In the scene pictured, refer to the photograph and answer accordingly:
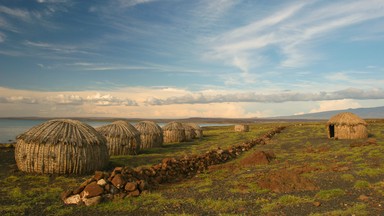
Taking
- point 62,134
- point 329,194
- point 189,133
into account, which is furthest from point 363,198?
point 189,133

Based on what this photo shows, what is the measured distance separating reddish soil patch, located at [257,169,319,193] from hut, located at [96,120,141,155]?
13.7 m

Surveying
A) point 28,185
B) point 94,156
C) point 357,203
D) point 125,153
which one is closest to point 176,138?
point 125,153

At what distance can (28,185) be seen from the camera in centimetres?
1496

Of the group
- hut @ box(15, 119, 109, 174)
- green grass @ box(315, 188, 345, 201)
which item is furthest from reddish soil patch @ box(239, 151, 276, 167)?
hut @ box(15, 119, 109, 174)

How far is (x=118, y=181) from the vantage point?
41.9ft

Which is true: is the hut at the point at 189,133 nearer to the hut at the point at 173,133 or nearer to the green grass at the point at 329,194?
the hut at the point at 173,133

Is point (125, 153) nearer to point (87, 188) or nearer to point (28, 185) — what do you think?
point (28, 185)

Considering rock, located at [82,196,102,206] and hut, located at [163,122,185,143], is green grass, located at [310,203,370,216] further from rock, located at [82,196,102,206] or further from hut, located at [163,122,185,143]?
hut, located at [163,122,185,143]

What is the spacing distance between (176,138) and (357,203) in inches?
1212

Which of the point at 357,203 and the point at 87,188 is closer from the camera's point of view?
the point at 357,203

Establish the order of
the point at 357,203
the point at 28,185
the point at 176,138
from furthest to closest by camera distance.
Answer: the point at 176,138 → the point at 28,185 → the point at 357,203

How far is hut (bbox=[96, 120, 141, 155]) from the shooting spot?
25062mm

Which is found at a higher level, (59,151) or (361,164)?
(59,151)

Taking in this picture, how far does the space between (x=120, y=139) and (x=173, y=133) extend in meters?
15.9
